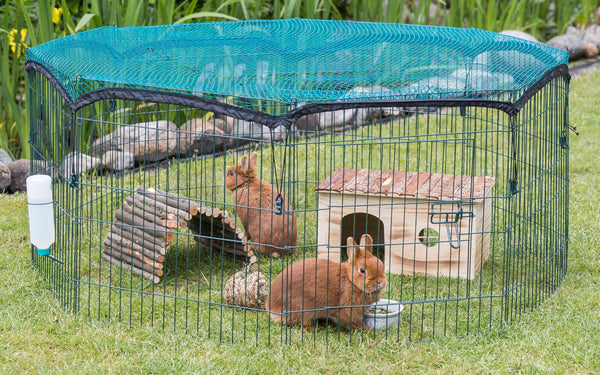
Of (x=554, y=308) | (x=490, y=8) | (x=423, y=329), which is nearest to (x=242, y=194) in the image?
(x=423, y=329)

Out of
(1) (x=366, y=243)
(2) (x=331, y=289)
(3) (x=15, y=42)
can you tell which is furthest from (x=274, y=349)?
(3) (x=15, y=42)

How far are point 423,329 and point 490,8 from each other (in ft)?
22.6

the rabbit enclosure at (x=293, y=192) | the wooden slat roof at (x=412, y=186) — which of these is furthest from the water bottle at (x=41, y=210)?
the wooden slat roof at (x=412, y=186)

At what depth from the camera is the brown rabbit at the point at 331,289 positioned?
3.87 metres

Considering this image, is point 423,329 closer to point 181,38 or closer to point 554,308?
point 554,308

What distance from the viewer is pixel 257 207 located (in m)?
4.97

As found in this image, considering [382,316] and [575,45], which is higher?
[575,45]

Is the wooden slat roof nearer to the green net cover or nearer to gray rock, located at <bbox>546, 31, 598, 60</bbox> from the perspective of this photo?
the green net cover

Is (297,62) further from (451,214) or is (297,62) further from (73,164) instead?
(73,164)

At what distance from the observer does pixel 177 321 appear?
4145mm

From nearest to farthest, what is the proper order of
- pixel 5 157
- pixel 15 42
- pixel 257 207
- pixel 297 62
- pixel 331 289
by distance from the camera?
pixel 331 289, pixel 297 62, pixel 257 207, pixel 5 157, pixel 15 42

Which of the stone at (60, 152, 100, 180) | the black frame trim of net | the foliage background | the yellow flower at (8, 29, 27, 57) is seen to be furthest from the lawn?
the yellow flower at (8, 29, 27, 57)

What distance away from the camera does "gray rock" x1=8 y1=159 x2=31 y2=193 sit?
6492 millimetres

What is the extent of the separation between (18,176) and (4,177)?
0.15 meters
